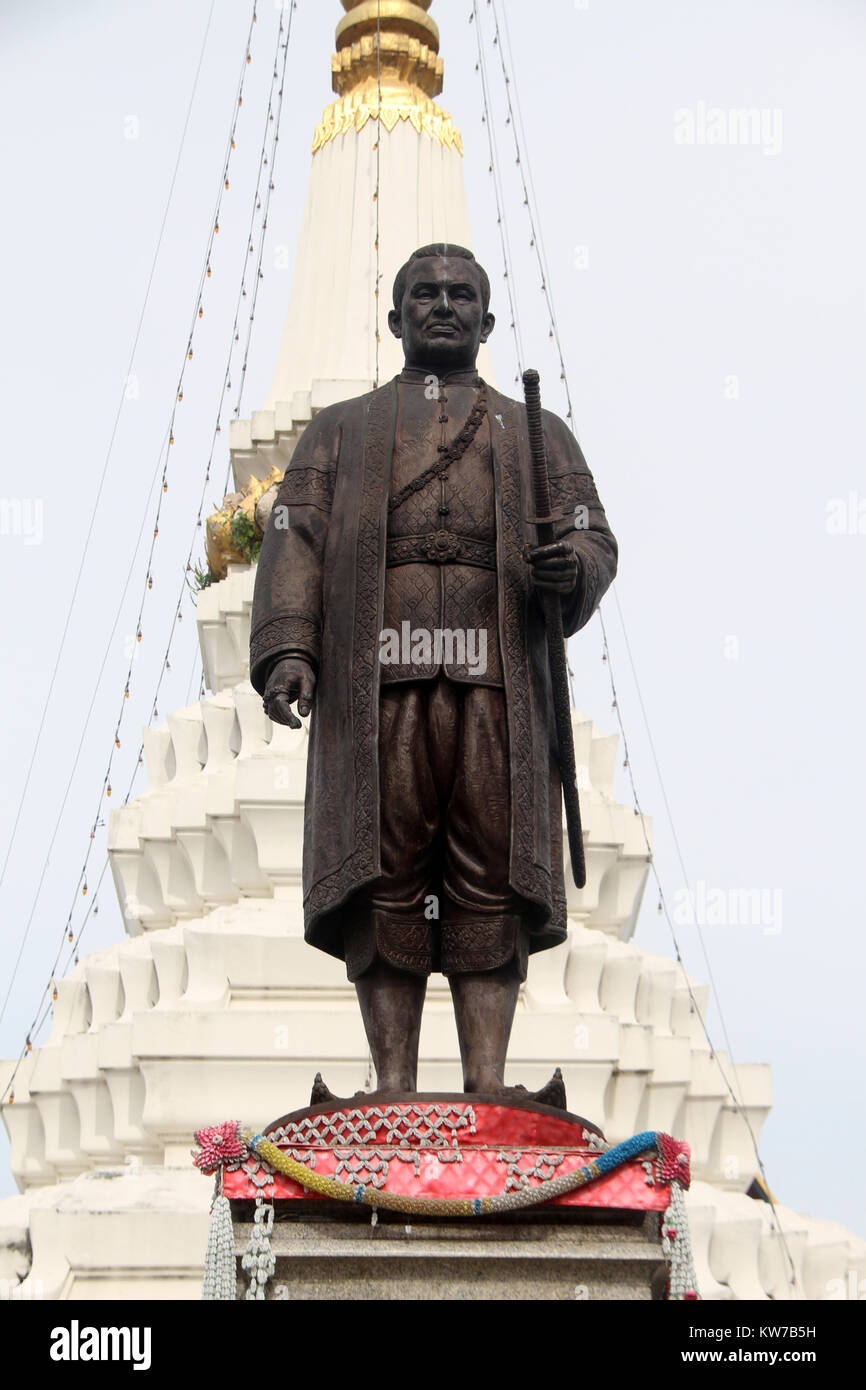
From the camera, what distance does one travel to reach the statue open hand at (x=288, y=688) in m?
6.17

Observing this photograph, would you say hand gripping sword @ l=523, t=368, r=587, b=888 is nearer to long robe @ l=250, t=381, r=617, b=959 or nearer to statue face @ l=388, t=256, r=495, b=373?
long robe @ l=250, t=381, r=617, b=959

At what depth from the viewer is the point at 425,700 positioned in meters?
6.30

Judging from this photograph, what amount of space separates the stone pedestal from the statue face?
306cm

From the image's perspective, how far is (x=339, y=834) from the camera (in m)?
6.16

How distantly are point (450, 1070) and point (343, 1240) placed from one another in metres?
6.41

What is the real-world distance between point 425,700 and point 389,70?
12.3 meters

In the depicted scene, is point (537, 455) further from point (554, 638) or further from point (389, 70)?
point (389, 70)

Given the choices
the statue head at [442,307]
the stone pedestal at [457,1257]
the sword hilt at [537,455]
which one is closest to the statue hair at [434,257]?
the statue head at [442,307]

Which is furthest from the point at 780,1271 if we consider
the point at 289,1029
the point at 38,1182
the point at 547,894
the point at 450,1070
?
the point at 547,894

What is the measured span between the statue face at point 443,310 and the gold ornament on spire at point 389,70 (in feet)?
35.2

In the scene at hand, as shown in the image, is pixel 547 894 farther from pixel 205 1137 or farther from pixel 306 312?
pixel 306 312

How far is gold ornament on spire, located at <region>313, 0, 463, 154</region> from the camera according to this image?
17.1 metres

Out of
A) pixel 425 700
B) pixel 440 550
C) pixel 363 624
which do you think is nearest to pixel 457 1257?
pixel 425 700

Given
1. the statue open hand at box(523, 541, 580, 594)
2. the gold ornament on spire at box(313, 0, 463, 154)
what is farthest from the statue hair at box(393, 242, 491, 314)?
the gold ornament on spire at box(313, 0, 463, 154)
